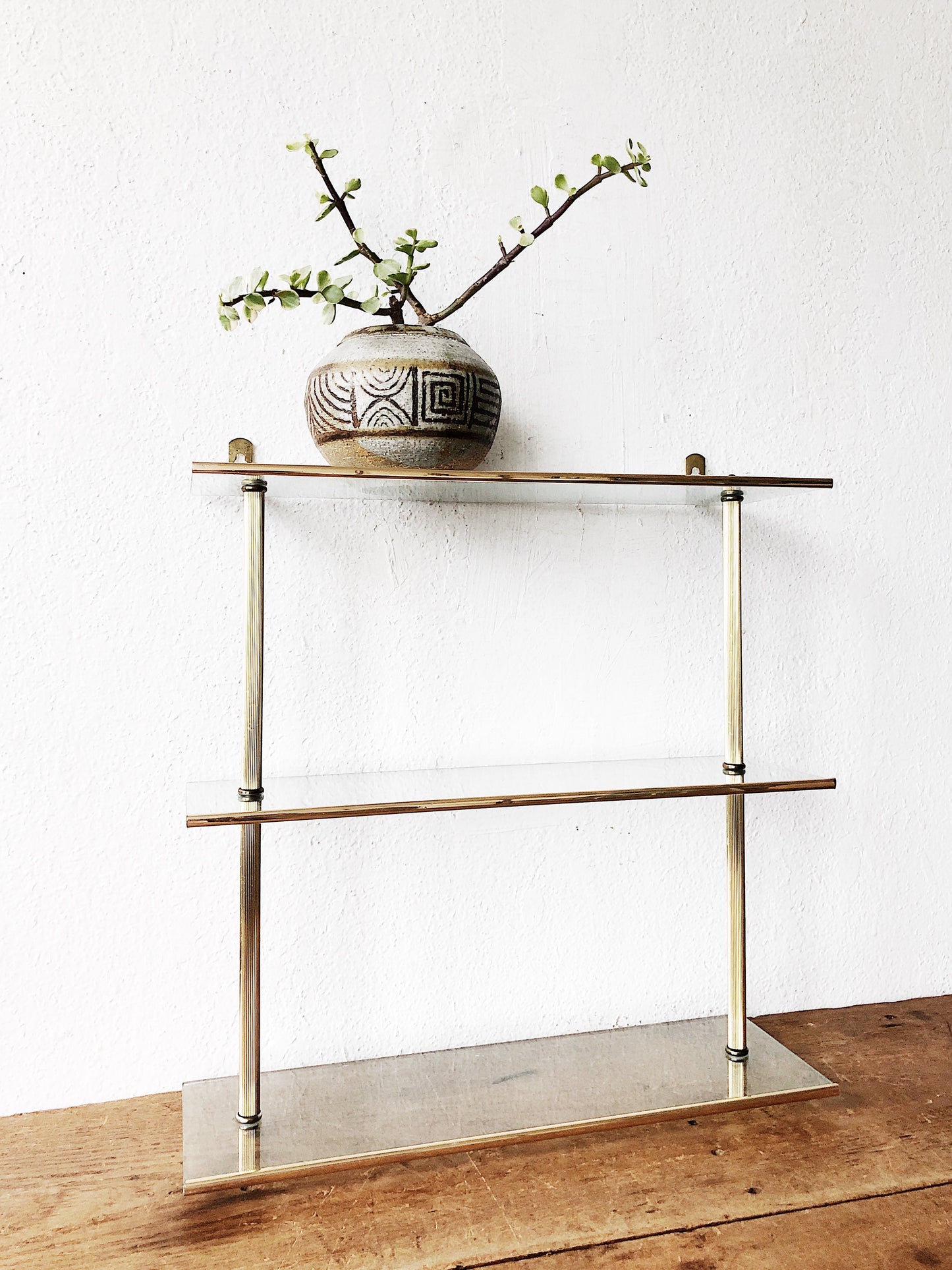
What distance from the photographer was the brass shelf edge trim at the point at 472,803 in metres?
0.77

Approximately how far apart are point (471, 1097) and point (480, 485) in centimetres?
56

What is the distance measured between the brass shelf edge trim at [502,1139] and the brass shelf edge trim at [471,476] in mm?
555

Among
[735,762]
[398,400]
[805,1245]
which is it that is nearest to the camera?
[805,1245]

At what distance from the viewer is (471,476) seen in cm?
80

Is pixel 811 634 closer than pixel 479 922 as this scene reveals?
No

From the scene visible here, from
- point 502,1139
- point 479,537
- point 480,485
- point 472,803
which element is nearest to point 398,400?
point 480,485

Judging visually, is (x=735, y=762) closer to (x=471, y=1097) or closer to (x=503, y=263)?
(x=471, y=1097)

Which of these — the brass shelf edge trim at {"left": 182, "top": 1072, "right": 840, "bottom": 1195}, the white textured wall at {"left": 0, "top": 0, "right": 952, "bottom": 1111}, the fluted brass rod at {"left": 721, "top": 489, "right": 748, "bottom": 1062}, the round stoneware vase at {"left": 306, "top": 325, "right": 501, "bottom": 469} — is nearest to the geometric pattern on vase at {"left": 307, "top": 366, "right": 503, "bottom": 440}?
the round stoneware vase at {"left": 306, "top": 325, "right": 501, "bottom": 469}

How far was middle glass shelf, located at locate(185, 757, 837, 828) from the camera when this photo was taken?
2.59 feet

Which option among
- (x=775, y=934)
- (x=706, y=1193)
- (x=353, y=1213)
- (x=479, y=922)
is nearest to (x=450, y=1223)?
(x=353, y=1213)

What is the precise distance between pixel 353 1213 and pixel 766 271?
1.02 meters

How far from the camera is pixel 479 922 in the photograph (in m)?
1.00

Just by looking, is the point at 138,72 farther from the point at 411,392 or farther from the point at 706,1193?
the point at 706,1193

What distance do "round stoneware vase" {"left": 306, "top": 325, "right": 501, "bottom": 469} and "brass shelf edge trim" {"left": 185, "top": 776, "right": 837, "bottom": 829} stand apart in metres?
0.29
